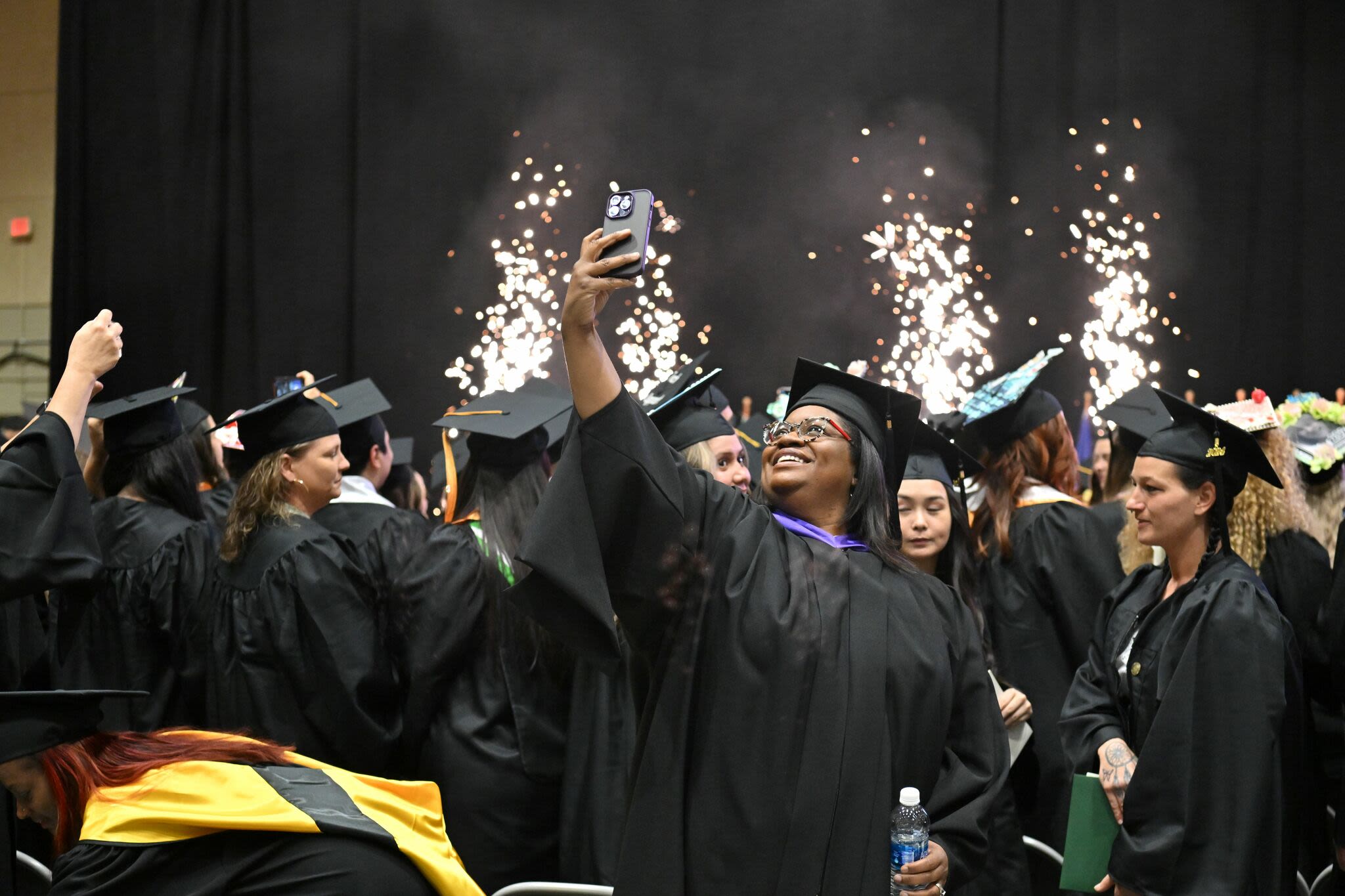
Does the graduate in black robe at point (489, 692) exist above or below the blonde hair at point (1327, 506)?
below

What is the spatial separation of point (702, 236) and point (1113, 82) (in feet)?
7.91

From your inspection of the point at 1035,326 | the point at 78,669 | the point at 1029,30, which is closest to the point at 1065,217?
the point at 1035,326

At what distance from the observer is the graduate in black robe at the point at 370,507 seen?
3889 mm

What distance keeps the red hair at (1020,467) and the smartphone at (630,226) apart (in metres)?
2.50

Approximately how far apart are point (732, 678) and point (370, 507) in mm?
2585

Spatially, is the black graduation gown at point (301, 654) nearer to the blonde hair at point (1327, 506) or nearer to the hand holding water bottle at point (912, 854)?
the hand holding water bottle at point (912, 854)

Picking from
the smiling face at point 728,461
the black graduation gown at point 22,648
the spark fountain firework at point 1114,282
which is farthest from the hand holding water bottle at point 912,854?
the spark fountain firework at point 1114,282

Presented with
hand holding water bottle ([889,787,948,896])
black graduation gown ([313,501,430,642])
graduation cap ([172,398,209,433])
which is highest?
graduation cap ([172,398,209,433])

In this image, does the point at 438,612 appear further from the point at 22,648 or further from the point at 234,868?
the point at 234,868

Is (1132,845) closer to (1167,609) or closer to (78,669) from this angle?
(1167,609)

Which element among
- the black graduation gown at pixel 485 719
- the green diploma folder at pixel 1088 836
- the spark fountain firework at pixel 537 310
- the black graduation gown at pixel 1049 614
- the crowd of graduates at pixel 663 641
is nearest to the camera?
the crowd of graduates at pixel 663 641

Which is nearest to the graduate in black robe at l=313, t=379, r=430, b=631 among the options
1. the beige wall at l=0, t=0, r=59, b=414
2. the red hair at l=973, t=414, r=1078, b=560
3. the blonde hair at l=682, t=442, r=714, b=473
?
the blonde hair at l=682, t=442, r=714, b=473

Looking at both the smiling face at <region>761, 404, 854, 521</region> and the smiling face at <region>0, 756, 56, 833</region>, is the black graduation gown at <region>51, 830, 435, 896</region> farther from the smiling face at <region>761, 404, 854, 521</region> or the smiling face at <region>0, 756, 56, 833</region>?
the smiling face at <region>761, 404, 854, 521</region>

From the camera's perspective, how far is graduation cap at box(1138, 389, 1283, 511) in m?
3.10
